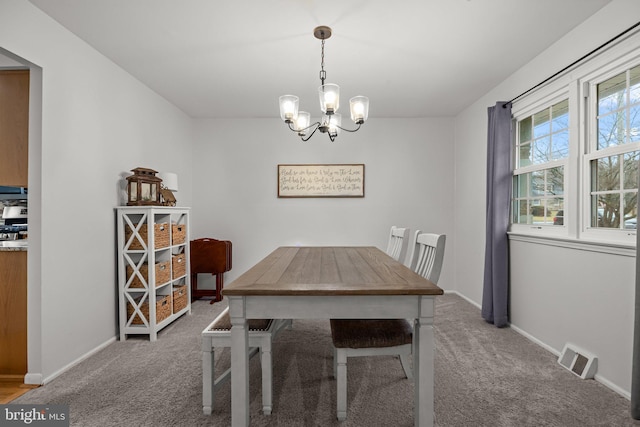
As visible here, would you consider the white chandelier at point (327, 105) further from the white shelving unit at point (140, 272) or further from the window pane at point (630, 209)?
the window pane at point (630, 209)

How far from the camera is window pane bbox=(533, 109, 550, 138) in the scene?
2.74 meters

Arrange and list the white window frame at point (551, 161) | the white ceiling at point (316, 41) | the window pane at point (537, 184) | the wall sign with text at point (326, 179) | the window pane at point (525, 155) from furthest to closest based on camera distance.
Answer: the wall sign with text at point (326, 179), the window pane at point (525, 155), the window pane at point (537, 184), the white window frame at point (551, 161), the white ceiling at point (316, 41)

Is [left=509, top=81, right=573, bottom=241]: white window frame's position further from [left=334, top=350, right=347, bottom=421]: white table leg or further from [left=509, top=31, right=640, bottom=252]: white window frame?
[left=334, top=350, right=347, bottom=421]: white table leg

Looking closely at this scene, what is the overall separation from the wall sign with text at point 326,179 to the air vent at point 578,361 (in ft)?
8.77

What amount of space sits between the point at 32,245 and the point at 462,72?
11.9 ft

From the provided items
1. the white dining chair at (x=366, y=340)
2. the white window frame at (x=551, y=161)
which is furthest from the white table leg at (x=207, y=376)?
the white window frame at (x=551, y=161)

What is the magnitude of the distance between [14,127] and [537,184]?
13.3ft

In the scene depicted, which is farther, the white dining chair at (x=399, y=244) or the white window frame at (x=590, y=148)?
the white dining chair at (x=399, y=244)

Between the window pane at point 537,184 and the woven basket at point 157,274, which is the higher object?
the window pane at point 537,184

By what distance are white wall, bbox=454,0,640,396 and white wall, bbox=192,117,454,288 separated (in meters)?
0.65

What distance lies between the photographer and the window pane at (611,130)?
6.79 ft

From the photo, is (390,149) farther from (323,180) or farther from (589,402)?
(589,402)

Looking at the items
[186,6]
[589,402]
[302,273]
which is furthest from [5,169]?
[589,402]

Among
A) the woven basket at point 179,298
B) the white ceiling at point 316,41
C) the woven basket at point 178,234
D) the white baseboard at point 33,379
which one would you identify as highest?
the white ceiling at point 316,41
